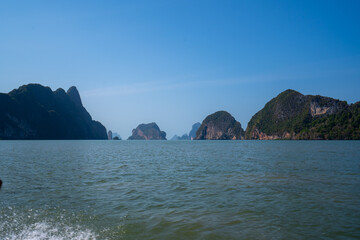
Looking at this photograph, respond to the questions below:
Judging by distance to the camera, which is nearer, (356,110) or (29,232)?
(29,232)

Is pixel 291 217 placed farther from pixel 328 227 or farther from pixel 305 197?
pixel 305 197

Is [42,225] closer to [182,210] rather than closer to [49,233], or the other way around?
[49,233]

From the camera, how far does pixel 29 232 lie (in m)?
7.00

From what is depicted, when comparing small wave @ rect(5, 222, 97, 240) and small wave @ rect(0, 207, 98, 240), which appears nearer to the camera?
small wave @ rect(5, 222, 97, 240)

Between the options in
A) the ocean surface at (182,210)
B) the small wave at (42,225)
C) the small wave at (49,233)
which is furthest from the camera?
the ocean surface at (182,210)

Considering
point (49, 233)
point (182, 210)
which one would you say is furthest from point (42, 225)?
point (182, 210)

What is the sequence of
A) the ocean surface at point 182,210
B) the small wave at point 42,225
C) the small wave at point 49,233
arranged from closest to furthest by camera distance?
the small wave at point 49,233
the small wave at point 42,225
the ocean surface at point 182,210

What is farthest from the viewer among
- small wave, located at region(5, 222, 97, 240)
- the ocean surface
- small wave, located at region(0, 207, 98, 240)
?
the ocean surface

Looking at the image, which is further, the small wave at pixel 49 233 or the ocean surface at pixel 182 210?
the ocean surface at pixel 182 210

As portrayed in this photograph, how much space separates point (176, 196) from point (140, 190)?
2.48 m

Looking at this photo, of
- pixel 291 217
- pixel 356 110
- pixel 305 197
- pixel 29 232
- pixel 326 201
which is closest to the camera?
pixel 29 232

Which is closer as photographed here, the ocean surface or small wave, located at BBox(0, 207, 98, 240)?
small wave, located at BBox(0, 207, 98, 240)

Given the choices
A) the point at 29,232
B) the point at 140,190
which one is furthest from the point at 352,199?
the point at 29,232

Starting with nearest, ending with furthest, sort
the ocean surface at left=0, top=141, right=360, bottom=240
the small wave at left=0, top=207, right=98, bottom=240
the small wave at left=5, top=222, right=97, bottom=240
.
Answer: the small wave at left=5, top=222, right=97, bottom=240
the small wave at left=0, top=207, right=98, bottom=240
the ocean surface at left=0, top=141, right=360, bottom=240
